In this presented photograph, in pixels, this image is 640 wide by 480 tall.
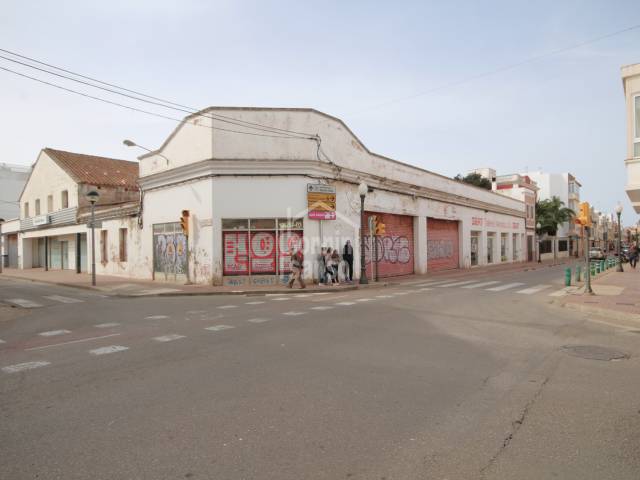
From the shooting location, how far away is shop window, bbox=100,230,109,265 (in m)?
26.2

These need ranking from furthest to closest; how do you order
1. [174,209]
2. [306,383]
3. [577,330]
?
[174,209] < [577,330] < [306,383]

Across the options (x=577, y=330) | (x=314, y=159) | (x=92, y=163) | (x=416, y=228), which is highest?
(x=92, y=163)

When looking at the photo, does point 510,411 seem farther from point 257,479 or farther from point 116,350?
point 116,350

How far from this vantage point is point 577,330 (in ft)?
27.9

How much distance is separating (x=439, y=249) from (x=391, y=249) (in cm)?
654

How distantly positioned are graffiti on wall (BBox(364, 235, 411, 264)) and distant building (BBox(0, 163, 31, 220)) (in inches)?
A: 1682

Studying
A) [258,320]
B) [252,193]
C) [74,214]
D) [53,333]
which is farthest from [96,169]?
[258,320]

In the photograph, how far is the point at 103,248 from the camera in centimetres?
2656

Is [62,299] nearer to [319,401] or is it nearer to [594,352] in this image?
[319,401]

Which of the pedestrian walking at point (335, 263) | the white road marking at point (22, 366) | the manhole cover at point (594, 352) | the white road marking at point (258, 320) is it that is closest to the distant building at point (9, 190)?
the pedestrian walking at point (335, 263)

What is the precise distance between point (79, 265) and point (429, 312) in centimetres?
2729

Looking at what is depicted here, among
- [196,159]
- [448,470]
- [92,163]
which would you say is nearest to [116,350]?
[448,470]

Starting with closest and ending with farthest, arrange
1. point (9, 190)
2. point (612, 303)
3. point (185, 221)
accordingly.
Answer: point (612, 303) < point (185, 221) < point (9, 190)

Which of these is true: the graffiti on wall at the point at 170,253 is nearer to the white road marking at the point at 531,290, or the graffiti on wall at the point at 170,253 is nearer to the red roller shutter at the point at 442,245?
the white road marking at the point at 531,290
